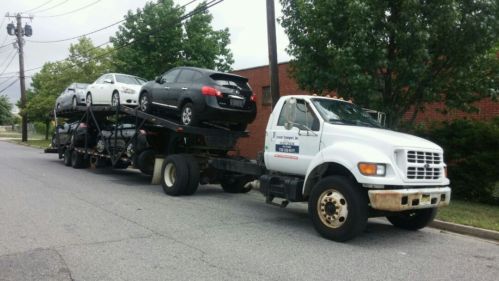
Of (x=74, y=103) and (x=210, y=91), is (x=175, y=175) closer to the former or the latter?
(x=210, y=91)

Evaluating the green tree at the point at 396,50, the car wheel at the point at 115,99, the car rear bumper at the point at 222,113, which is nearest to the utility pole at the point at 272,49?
the green tree at the point at 396,50

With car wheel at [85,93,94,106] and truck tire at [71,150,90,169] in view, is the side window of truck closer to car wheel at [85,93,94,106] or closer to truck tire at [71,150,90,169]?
car wheel at [85,93,94,106]

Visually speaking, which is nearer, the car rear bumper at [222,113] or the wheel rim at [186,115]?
the car rear bumper at [222,113]

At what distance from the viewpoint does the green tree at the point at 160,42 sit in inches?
966

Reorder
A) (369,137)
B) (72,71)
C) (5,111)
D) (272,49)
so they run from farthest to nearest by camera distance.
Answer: (5,111), (72,71), (272,49), (369,137)

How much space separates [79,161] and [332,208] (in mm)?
12837

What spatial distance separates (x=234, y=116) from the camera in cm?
1145

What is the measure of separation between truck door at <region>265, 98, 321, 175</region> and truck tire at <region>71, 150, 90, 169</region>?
1082 cm

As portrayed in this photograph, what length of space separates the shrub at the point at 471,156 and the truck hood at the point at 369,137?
185 inches

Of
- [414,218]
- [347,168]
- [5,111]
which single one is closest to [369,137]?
[347,168]

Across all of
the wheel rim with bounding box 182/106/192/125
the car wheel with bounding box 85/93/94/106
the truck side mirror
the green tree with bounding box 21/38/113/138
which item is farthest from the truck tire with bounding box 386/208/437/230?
the green tree with bounding box 21/38/113/138

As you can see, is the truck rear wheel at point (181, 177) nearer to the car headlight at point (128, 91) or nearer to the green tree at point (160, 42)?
the car headlight at point (128, 91)

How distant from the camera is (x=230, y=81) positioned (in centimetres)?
1170

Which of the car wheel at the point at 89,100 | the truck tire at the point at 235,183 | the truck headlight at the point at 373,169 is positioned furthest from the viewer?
the car wheel at the point at 89,100
